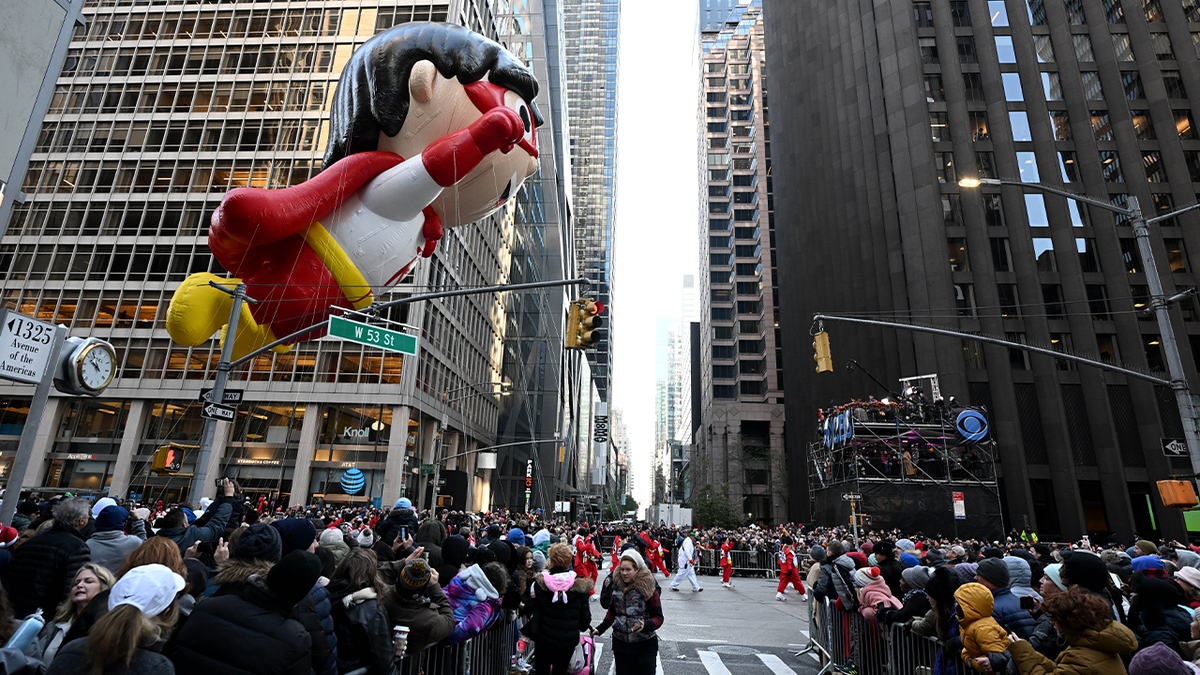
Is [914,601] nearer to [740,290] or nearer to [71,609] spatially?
[71,609]

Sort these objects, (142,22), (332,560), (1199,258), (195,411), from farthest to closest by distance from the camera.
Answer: (142,22) → (1199,258) → (195,411) → (332,560)

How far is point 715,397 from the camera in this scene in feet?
276

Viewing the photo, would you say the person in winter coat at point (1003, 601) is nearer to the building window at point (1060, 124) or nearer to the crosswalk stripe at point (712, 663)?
the crosswalk stripe at point (712, 663)

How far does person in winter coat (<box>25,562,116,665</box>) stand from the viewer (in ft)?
10.8

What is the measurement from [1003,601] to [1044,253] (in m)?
44.9

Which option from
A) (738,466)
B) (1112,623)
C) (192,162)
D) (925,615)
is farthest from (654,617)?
(738,466)

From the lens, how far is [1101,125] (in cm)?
4316

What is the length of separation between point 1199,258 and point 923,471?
27126 millimetres

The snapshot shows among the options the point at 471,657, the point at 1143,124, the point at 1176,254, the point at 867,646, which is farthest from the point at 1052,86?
the point at 471,657

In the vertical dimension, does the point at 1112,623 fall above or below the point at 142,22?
below

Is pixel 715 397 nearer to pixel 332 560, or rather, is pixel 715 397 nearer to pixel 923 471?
pixel 923 471

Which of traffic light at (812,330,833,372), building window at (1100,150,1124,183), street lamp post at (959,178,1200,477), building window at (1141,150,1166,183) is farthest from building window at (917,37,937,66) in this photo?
traffic light at (812,330,833,372)

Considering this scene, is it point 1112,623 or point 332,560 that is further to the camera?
point 332,560

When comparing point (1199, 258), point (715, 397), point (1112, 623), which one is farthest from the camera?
point (715, 397)
